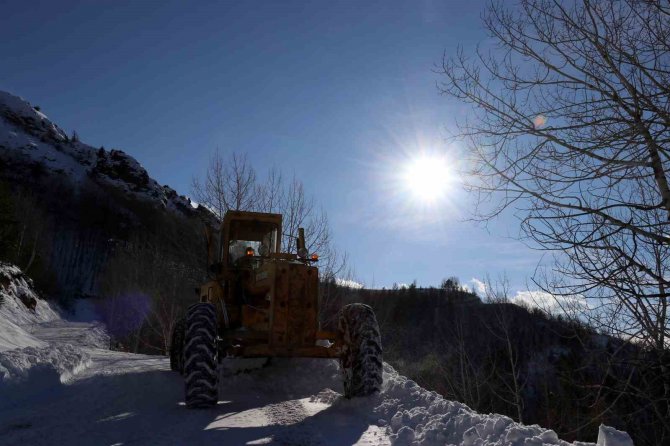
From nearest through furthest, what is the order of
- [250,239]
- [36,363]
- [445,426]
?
[445,426] < [36,363] < [250,239]

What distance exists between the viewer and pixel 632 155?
5.29 m

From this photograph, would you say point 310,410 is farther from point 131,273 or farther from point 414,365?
point 131,273

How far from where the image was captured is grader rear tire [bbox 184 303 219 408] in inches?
239

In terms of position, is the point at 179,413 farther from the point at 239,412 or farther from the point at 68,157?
the point at 68,157

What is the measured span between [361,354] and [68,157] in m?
114

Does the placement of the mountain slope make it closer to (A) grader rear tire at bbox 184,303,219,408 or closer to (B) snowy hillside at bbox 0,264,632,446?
(B) snowy hillside at bbox 0,264,632,446

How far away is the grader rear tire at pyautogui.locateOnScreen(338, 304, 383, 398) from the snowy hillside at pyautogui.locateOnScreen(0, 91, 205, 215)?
9136 cm

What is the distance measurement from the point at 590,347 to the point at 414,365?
66.9 ft

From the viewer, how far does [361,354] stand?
662 centimetres

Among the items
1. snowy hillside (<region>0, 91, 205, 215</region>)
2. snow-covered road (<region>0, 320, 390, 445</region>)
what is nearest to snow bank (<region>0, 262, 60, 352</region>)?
snow-covered road (<region>0, 320, 390, 445</region>)

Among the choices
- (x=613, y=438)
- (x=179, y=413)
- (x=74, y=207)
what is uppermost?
(x=74, y=207)

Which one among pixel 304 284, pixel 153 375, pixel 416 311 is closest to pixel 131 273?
pixel 153 375

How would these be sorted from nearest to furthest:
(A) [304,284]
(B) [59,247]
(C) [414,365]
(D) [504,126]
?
(D) [504,126], (A) [304,284], (C) [414,365], (B) [59,247]

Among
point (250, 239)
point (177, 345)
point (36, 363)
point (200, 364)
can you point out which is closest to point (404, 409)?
point (200, 364)
